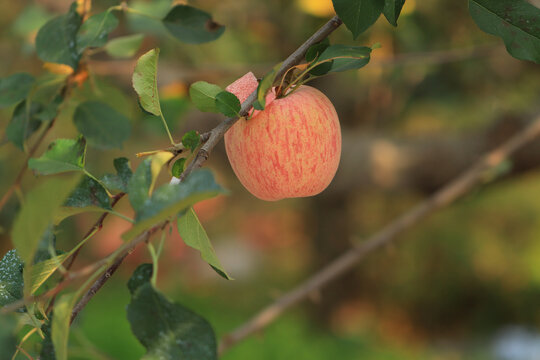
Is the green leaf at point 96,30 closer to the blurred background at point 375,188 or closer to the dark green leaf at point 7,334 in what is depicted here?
the blurred background at point 375,188

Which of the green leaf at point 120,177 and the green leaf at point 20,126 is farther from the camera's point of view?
the green leaf at point 20,126

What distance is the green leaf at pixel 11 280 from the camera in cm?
32

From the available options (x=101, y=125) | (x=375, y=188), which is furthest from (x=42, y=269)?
(x=375, y=188)

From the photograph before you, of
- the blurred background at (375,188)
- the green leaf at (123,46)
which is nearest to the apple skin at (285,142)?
the blurred background at (375,188)

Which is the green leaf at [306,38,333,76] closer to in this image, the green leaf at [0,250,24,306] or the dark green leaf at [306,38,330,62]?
the dark green leaf at [306,38,330,62]

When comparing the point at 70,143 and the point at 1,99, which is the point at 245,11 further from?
the point at 70,143

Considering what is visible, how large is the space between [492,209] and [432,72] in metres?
1.56

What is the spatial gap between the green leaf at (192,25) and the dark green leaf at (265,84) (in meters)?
0.15

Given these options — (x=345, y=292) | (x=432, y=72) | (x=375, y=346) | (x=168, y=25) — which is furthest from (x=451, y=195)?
(x=345, y=292)

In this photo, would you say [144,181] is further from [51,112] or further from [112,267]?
[51,112]

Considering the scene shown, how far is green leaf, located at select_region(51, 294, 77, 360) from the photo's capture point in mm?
245

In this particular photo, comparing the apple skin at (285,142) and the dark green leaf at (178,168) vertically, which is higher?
the dark green leaf at (178,168)

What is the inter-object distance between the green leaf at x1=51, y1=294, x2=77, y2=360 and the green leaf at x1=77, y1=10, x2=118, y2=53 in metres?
0.24

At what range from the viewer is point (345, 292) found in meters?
2.62
